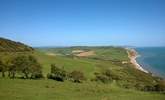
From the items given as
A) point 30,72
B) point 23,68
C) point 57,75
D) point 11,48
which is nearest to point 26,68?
point 23,68

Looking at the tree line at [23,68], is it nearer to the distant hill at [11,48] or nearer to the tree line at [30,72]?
the tree line at [30,72]

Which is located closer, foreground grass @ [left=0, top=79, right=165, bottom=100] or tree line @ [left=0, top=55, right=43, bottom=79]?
foreground grass @ [left=0, top=79, right=165, bottom=100]

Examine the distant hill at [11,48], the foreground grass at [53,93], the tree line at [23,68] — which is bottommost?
the foreground grass at [53,93]

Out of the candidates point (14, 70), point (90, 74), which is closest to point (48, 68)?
point (90, 74)

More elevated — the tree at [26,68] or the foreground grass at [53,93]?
the tree at [26,68]

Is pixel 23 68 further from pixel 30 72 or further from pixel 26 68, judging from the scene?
pixel 30 72

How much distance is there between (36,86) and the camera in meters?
66.0

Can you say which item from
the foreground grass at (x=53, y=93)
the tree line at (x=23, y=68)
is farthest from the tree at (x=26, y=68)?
the foreground grass at (x=53, y=93)

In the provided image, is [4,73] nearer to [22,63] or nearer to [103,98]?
[22,63]

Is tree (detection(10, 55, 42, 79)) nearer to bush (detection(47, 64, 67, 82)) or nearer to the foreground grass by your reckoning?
bush (detection(47, 64, 67, 82))

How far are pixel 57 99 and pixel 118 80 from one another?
5031 cm

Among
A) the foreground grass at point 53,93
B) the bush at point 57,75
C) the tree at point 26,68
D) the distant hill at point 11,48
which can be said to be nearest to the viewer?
the foreground grass at point 53,93

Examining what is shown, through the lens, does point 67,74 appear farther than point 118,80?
No

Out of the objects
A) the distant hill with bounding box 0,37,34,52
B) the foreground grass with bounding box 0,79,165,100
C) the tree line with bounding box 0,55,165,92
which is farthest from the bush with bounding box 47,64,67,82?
the distant hill with bounding box 0,37,34,52
